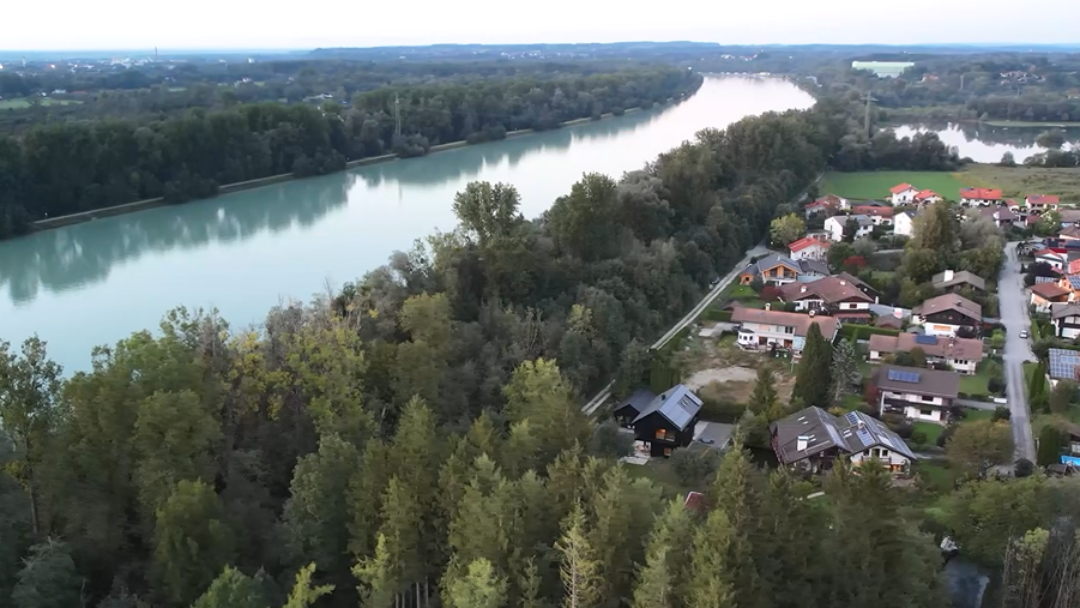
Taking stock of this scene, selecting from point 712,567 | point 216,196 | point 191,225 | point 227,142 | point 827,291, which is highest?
point 227,142

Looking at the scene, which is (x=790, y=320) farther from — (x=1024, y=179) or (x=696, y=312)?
(x=1024, y=179)

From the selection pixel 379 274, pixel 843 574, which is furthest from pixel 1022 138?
pixel 843 574

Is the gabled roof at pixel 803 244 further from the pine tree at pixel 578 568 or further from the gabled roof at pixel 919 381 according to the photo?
the pine tree at pixel 578 568

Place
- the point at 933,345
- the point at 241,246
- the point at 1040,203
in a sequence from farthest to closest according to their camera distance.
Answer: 1. the point at 1040,203
2. the point at 241,246
3. the point at 933,345

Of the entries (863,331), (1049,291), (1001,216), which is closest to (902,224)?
(1001,216)

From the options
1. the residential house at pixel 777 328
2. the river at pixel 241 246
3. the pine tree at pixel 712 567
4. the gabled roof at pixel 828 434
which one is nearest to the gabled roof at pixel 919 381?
the gabled roof at pixel 828 434

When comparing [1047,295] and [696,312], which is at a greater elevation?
[1047,295]

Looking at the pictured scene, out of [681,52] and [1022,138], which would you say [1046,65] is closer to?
[1022,138]
